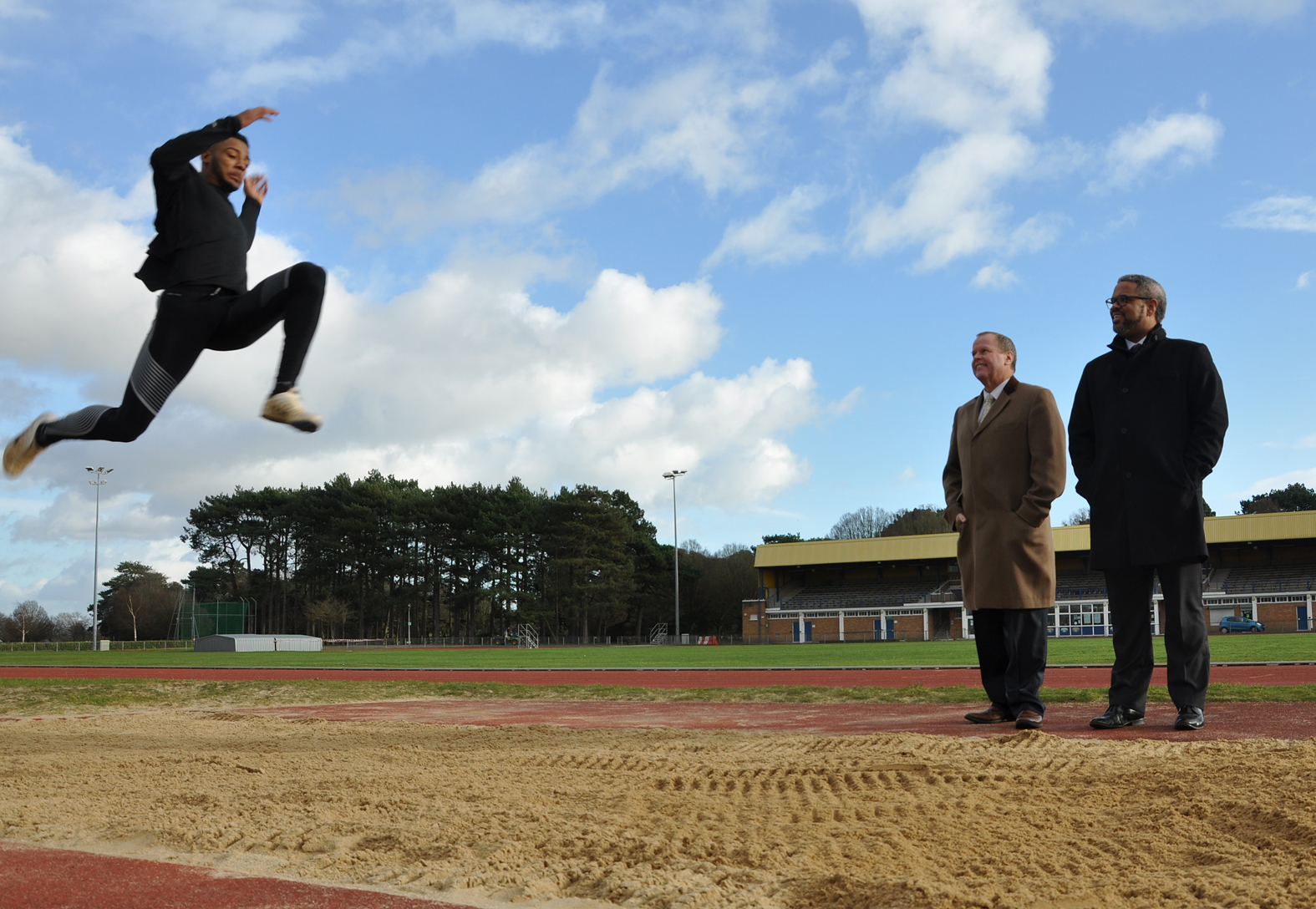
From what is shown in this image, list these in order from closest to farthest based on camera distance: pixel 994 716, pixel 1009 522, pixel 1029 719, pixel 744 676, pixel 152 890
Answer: pixel 152 890
pixel 1029 719
pixel 1009 522
pixel 994 716
pixel 744 676

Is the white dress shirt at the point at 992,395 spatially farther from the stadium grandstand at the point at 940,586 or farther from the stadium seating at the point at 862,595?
the stadium seating at the point at 862,595

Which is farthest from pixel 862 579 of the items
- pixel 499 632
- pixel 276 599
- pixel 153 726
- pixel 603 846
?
pixel 603 846

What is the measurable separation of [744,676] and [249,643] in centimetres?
4064

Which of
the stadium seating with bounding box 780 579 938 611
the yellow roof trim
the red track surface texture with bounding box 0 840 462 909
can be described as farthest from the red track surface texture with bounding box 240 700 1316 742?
the stadium seating with bounding box 780 579 938 611

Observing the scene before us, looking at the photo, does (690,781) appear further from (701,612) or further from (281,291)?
(701,612)

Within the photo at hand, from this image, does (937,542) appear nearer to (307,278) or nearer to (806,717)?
(806,717)

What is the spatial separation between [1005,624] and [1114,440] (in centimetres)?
135

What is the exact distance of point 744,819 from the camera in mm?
3438

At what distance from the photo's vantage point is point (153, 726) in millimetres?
8289

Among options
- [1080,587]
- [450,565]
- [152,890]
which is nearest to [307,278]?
[152,890]

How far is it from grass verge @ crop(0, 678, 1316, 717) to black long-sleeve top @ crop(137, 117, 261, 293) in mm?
6974

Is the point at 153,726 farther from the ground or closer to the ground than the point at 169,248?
closer to the ground

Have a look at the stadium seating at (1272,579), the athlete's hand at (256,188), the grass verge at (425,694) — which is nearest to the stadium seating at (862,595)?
the stadium seating at (1272,579)

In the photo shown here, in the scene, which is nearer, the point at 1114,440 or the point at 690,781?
the point at 690,781
